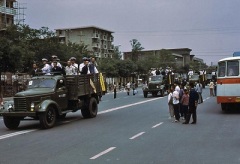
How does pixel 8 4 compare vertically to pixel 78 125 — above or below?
above

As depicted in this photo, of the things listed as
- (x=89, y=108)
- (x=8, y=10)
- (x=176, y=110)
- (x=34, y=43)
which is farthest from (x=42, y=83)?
(x=8, y=10)

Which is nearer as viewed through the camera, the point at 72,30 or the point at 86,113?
the point at 86,113

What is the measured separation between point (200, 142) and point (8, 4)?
2706 inches

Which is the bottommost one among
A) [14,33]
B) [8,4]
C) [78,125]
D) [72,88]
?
[78,125]

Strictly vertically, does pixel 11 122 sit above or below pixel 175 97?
below

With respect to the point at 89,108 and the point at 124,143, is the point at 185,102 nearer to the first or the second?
the point at 89,108

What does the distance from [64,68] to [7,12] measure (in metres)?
57.4

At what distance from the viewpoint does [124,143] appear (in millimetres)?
11203

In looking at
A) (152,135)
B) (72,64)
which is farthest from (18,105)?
(152,135)

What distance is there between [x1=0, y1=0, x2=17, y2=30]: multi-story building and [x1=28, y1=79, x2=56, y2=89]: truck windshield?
178ft

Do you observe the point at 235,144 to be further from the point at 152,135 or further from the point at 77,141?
the point at 77,141

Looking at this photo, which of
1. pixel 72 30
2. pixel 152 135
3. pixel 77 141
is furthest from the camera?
pixel 72 30

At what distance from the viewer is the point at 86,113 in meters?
19.0

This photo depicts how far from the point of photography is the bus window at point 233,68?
20.6 meters
